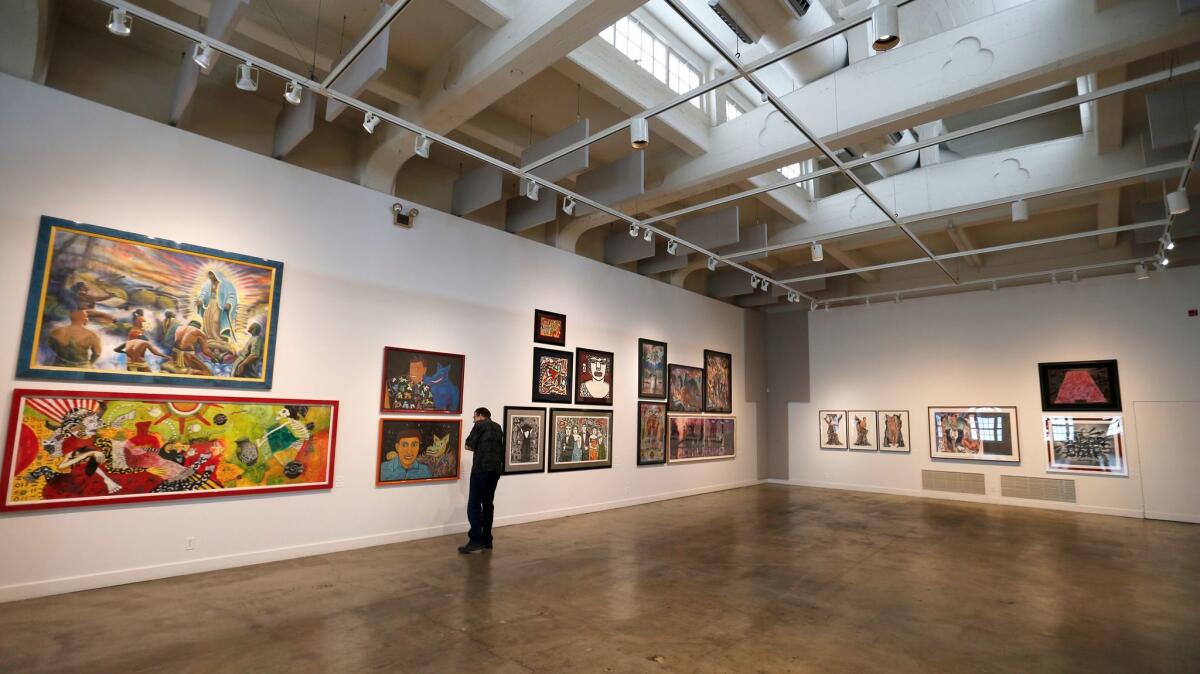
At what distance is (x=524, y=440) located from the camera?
9.20 metres

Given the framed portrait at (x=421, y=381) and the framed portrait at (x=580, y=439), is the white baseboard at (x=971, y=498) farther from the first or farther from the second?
the framed portrait at (x=421, y=381)

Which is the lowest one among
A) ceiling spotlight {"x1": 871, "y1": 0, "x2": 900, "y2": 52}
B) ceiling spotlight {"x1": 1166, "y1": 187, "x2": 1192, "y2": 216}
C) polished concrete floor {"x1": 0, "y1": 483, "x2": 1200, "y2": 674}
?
polished concrete floor {"x1": 0, "y1": 483, "x2": 1200, "y2": 674}

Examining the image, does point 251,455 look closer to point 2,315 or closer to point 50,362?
point 50,362

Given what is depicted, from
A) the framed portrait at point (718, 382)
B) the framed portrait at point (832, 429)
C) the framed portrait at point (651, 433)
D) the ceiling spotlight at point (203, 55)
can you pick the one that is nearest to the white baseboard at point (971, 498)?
the framed portrait at point (832, 429)

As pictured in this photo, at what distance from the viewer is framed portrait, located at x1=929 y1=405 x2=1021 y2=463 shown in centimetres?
1238

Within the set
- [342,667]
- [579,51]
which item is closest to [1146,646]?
[342,667]

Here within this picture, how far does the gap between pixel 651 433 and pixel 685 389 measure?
160 centimetres

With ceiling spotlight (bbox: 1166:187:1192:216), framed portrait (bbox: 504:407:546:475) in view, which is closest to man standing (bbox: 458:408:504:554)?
framed portrait (bbox: 504:407:546:475)

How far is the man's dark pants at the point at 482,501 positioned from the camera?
719cm

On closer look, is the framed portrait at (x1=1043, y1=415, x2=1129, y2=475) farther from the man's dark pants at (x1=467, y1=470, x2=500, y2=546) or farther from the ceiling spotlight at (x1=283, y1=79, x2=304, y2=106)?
the ceiling spotlight at (x1=283, y1=79, x2=304, y2=106)

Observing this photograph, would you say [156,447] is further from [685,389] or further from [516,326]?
[685,389]

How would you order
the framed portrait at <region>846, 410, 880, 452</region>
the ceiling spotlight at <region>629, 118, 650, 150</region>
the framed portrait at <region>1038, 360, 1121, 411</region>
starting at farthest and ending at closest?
the framed portrait at <region>846, 410, 880, 452</region>
the framed portrait at <region>1038, 360, 1121, 411</region>
the ceiling spotlight at <region>629, 118, 650, 150</region>

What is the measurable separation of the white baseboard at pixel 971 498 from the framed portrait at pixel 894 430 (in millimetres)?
995

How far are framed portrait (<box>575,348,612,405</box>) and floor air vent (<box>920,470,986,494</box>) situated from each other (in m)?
8.12
